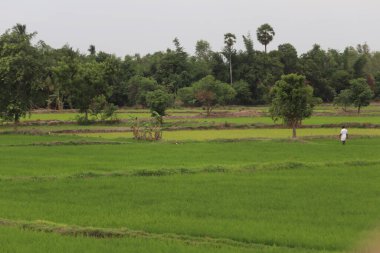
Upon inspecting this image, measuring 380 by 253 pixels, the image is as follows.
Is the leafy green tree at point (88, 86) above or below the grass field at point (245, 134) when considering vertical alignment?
above

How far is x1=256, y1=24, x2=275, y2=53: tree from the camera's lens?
76000mm

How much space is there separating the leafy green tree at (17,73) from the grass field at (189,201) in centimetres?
1468

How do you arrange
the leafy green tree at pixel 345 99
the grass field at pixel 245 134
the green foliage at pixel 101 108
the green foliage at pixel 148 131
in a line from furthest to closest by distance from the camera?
the leafy green tree at pixel 345 99 < the green foliage at pixel 101 108 < the grass field at pixel 245 134 < the green foliage at pixel 148 131

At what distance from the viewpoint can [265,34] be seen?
76.8m

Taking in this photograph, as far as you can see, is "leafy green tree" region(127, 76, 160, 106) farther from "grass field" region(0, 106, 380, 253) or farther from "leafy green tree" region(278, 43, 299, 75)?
"grass field" region(0, 106, 380, 253)

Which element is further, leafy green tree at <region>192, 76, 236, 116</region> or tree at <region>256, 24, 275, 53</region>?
tree at <region>256, 24, 275, 53</region>

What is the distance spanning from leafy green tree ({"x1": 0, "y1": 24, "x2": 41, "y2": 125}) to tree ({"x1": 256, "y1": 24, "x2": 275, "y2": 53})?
153ft

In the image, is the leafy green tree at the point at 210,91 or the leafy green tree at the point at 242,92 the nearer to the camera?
the leafy green tree at the point at 210,91

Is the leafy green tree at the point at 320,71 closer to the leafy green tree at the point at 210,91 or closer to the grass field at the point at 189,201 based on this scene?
the leafy green tree at the point at 210,91

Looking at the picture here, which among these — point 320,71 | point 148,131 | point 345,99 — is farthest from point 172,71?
point 148,131

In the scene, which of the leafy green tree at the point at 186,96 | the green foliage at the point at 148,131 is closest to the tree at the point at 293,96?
the green foliage at the point at 148,131

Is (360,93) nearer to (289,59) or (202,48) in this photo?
(289,59)

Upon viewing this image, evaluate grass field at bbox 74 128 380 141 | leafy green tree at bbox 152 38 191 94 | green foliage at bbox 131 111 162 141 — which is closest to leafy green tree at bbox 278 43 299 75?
leafy green tree at bbox 152 38 191 94

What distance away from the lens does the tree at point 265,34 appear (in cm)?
7600
